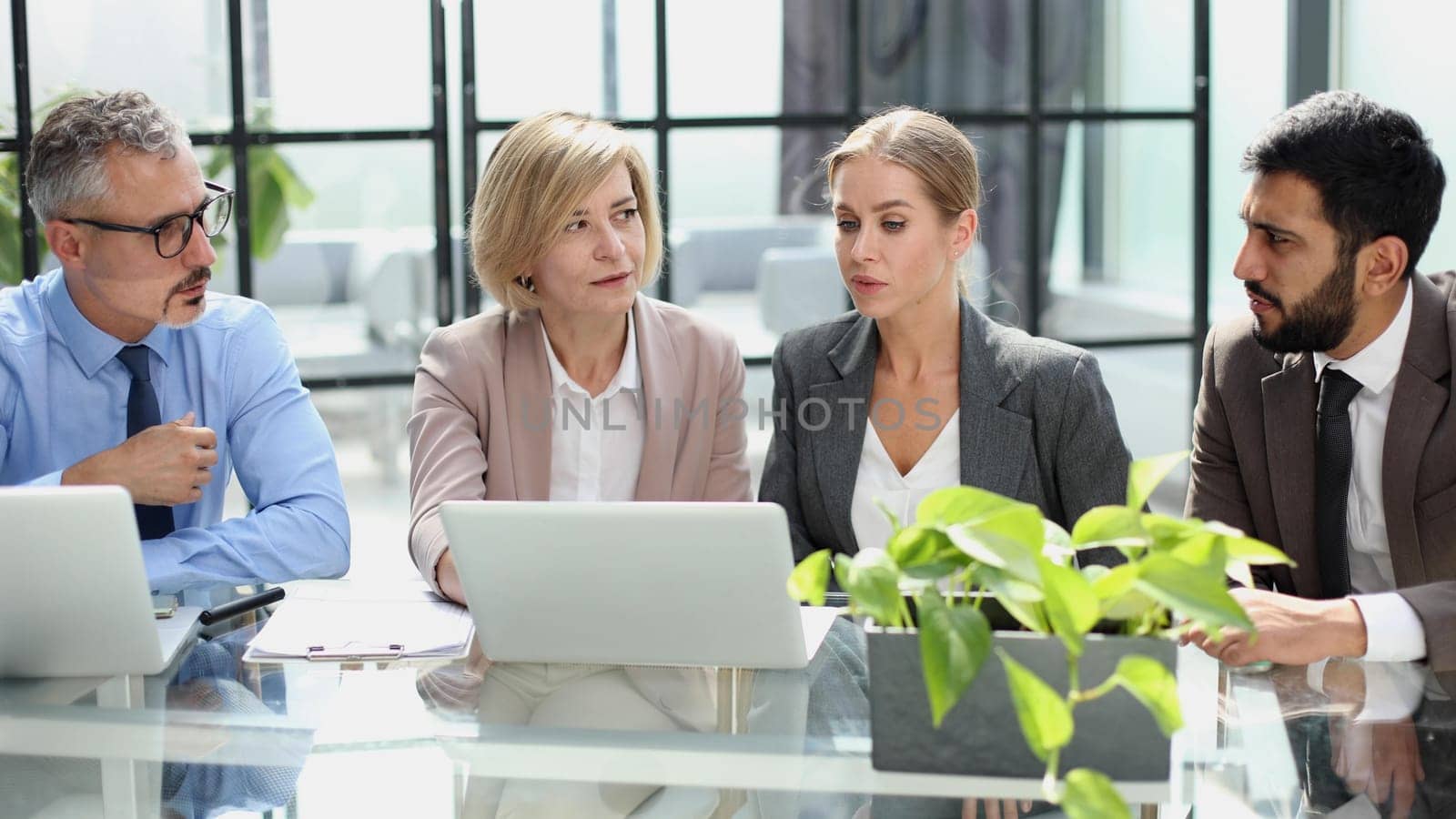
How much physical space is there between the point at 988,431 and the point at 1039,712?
1312 millimetres

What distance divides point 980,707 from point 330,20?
9.43 ft

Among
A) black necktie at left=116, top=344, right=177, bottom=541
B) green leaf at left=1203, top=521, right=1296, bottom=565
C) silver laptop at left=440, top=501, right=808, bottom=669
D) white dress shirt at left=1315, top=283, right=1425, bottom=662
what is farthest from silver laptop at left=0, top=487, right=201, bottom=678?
white dress shirt at left=1315, top=283, right=1425, bottom=662

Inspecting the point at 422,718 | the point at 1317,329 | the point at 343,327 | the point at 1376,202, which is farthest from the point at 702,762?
the point at 343,327

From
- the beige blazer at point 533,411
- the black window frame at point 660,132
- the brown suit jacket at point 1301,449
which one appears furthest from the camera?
the black window frame at point 660,132

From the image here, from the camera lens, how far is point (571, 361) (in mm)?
2471

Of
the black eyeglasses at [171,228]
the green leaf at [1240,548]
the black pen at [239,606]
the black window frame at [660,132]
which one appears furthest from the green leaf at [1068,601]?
the black window frame at [660,132]

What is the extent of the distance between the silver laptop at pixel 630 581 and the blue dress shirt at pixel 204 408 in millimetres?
707

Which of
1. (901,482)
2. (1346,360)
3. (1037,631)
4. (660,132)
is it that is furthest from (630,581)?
(660,132)

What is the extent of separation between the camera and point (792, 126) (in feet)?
12.1

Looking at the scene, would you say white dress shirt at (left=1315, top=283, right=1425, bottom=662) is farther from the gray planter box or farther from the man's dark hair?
the gray planter box

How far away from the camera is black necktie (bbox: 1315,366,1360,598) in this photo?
2041 mm

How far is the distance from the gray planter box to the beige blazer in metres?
1.19

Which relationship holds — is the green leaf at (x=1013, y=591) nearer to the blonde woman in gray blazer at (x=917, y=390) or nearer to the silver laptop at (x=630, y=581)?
the silver laptop at (x=630, y=581)

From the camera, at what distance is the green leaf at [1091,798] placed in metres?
1.00
